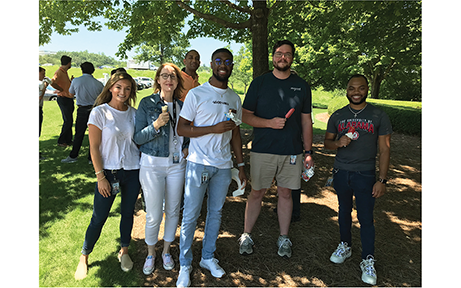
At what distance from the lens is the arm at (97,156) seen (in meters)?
2.90

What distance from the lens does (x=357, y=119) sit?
327cm

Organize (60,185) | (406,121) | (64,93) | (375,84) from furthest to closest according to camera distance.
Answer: (375,84) → (406,121) → (64,93) → (60,185)

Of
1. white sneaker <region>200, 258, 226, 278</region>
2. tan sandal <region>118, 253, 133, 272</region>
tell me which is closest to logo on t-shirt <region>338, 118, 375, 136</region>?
white sneaker <region>200, 258, 226, 278</region>

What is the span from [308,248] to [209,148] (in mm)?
2075

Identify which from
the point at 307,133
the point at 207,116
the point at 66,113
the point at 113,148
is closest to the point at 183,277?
the point at 113,148

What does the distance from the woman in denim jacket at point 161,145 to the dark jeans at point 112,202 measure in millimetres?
193

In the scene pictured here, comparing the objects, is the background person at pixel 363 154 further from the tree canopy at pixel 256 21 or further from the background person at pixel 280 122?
the tree canopy at pixel 256 21

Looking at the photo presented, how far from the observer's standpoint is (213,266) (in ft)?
10.9

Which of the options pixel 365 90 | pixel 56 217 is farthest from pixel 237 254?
pixel 56 217

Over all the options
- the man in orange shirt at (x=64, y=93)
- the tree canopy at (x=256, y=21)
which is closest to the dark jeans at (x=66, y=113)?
the man in orange shirt at (x=64, y=93)

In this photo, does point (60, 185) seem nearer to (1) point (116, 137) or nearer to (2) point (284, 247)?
(1) point (116, 137)

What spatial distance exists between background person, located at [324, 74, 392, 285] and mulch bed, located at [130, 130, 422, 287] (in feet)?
1.28

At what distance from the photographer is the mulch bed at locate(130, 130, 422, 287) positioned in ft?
10.9

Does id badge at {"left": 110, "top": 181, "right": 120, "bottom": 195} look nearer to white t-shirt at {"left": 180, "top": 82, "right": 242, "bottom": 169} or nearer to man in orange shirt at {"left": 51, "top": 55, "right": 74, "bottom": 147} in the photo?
white t-shirt at {"left": 180, "top": 82, "right": 242, "bottom": 169}
